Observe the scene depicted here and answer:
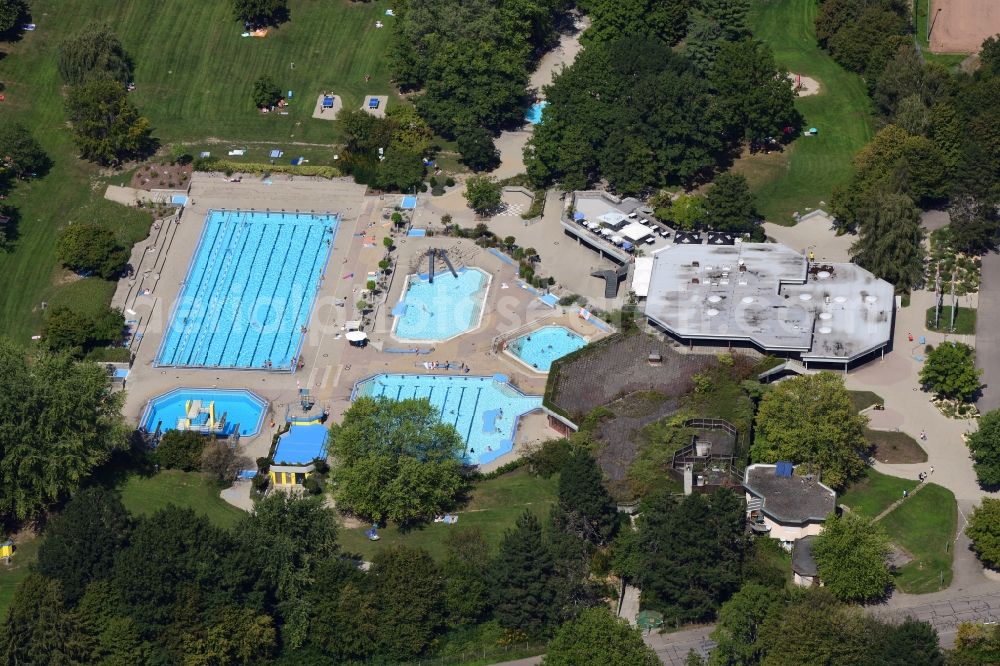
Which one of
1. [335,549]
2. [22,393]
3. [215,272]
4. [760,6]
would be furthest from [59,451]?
[760,6]

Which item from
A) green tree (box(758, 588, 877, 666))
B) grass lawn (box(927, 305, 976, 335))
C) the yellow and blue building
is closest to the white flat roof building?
grass lawn (box(927, 305, 976, 335))

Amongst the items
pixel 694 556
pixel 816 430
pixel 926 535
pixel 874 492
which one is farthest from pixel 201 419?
pixel 926 535

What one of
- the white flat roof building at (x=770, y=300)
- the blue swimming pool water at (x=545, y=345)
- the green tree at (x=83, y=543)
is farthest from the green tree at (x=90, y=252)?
the white flat roof building at (x=770, y=300)

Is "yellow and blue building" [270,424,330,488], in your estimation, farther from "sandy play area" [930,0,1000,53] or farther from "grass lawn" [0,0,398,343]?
"sandy play area" [930,0,1000,53]

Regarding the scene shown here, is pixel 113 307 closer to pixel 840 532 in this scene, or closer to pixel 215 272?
pixel 215 272

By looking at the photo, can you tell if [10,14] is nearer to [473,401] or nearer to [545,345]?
[545,345]
